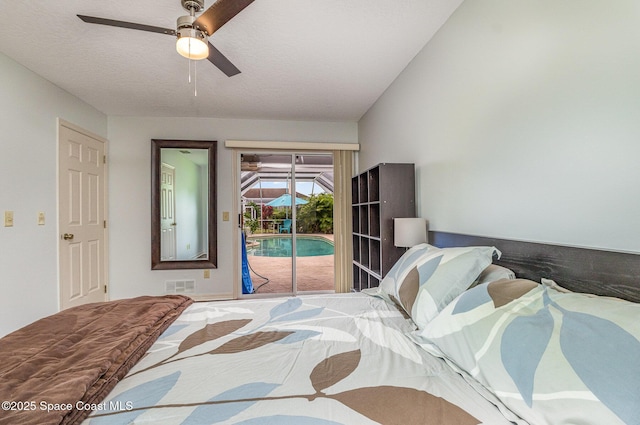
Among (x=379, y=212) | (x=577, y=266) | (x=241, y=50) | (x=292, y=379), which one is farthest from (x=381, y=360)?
(x=241, y=50)

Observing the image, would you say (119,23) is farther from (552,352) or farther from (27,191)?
(552,352)

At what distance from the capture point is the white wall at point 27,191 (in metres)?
2.34

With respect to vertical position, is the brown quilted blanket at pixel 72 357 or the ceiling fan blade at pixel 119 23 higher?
the ceiling fan blade at pixel 119 23

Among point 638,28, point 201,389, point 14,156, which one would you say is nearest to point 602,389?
point 201,389

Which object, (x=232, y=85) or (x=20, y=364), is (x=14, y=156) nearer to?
(x=232, y=85)

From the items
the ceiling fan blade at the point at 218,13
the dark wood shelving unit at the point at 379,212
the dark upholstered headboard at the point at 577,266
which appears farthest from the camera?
the dark wood shelving unit at the point at 379,212

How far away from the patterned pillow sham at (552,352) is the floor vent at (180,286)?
368 centimetres

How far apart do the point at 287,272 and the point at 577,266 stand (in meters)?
3.61

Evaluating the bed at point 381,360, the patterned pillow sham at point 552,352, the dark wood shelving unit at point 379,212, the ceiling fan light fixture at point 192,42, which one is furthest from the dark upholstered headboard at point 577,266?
the ceiling fan light fixture at point 192,42

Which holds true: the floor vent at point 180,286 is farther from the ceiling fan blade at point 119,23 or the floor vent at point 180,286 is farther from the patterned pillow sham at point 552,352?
the patterned pillow sham at point 552,352

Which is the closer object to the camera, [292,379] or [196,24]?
[292,379]

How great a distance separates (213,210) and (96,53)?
2061 mm

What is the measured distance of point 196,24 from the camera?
1.58m

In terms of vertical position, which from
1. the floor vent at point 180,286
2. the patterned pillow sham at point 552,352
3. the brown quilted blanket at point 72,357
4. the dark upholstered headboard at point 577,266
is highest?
the dark upholstered headboard at point 577,266
